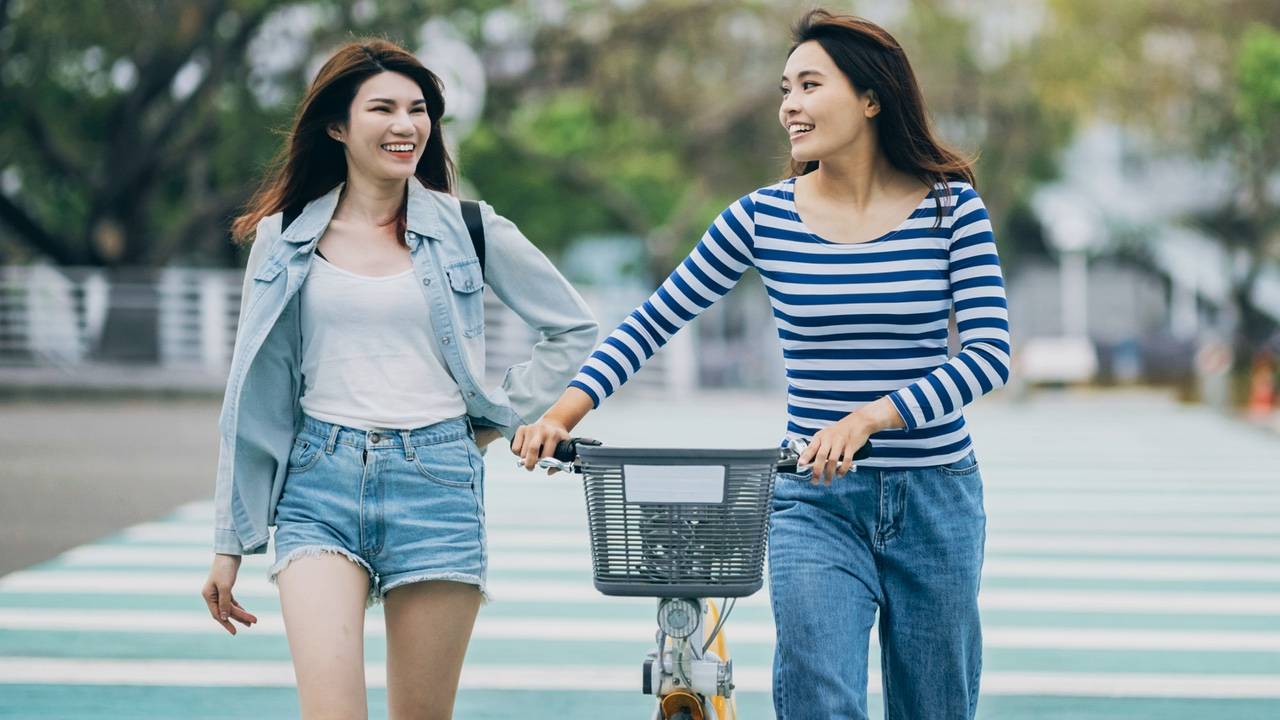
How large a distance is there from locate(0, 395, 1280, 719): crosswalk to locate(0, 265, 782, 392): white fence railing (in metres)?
11.4

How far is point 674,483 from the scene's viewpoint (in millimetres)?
3018

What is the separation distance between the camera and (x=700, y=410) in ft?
70.7

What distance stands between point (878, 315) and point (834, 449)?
384 millimetres

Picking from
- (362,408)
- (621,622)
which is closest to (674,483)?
(362,408)

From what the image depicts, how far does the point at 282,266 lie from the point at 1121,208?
121 ft

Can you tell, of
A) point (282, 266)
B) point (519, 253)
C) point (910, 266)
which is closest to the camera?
point (910, 266)

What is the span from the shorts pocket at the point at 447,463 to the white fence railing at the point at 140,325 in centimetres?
1938

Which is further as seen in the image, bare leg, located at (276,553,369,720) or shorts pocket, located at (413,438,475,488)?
shorts pocket, located at (413,438,475,488)

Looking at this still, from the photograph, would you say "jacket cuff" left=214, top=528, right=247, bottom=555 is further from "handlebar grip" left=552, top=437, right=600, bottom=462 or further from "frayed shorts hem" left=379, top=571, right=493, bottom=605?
"handlebar grip" left=552, top=437, right=600, bottom=462

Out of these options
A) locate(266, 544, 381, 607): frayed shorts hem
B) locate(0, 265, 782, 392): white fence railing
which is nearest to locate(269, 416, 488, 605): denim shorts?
locate(266, 544, 381, 607): frayed shorts hem

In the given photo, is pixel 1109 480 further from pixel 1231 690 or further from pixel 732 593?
pixel 732 593

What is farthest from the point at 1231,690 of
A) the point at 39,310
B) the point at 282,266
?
the point at 39,310

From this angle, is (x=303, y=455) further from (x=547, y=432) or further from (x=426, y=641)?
(x=547, y=432)

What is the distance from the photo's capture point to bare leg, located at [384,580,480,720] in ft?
12.4
